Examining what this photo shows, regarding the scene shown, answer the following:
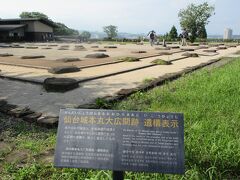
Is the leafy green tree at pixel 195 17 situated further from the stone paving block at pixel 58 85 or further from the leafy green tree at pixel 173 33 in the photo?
the stone paving block at pixel 58 85

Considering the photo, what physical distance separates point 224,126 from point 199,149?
0.97 m

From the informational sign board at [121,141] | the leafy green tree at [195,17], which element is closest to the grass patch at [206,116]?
the informational sign board at [121,141]

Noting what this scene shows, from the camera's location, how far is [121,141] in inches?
116

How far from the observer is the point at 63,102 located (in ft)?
22.3

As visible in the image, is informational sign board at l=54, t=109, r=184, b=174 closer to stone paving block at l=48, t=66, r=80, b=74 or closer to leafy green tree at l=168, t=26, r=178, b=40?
stone paving block at l=48, t=66, r=80, b=74

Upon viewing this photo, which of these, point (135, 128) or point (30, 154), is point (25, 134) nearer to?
point (30, 154)

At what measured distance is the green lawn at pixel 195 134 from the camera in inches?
144

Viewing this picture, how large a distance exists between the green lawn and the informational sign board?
0.61 m

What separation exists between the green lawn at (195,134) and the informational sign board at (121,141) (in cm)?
61

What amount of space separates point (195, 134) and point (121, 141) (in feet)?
6.45

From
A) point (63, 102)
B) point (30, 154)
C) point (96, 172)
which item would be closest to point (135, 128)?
point (96, 172)

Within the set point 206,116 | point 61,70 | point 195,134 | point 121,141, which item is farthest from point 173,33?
point 121,141

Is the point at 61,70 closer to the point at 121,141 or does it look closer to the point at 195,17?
the point at 121,141

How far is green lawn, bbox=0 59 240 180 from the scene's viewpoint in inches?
144
